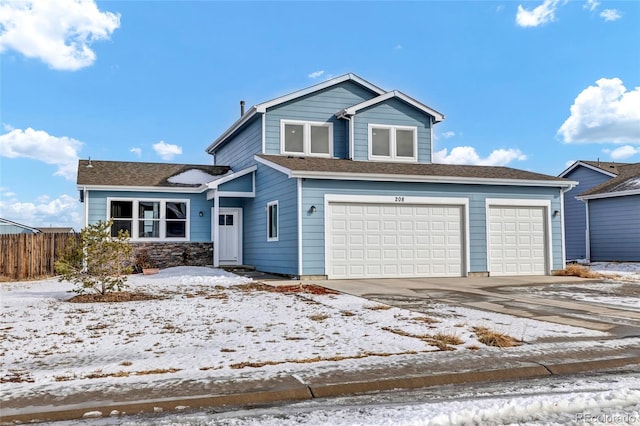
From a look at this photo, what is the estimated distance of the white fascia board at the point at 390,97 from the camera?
1831cm

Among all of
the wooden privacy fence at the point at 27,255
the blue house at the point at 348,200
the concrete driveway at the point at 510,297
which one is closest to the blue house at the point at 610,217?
the blue house at the point at 348,200

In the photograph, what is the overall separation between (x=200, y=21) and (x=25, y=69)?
5.73 metres

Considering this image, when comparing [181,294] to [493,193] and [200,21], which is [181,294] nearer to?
[200,21]

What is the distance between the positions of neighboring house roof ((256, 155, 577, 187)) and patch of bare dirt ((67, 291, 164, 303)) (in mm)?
5226

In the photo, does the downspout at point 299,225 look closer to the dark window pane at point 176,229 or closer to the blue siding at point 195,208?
the blue siding at point 195,208

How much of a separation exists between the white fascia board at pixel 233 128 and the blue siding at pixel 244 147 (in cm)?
23

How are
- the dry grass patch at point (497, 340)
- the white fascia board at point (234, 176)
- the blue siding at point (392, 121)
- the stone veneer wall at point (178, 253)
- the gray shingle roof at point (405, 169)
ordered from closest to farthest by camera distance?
1. the dry grass patch at point (497, 340)
2. the gray shingle roof at point (405, 169)
3. the white fascia board at point (234, 176)
4. the blue siding at point (392, 121)
5. the stone veneer wall at point (178, 253)

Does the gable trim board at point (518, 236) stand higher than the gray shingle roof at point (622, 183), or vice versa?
the gray shingle roof at point (622, 183)

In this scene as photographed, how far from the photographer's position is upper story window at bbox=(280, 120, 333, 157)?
18281mm

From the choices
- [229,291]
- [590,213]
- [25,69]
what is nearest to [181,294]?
[229,291]

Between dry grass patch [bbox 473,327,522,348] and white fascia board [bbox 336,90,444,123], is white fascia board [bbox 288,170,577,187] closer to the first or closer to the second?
white fascia board [bbox 336,90,444,123]

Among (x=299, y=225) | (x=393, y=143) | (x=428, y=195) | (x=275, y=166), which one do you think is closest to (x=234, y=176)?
(x=275, y=166)

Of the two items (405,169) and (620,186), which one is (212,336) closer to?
(405,169)

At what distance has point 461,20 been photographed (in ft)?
51.7
